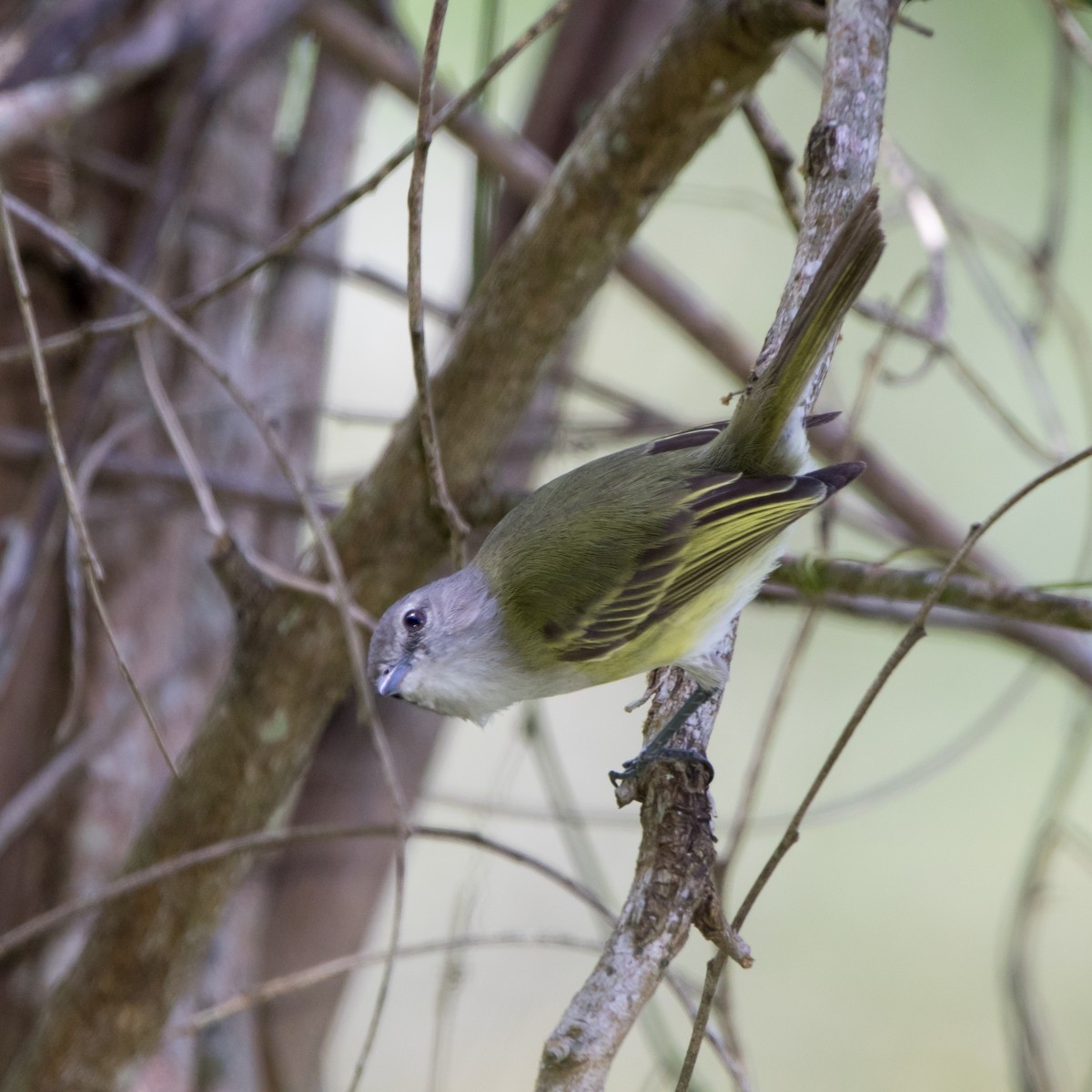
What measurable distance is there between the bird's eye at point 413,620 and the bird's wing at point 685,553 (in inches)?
10.6

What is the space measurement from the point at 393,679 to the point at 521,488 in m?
1.29

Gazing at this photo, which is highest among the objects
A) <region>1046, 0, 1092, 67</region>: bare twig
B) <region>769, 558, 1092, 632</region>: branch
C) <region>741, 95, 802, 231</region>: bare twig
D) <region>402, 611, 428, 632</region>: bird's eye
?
<region>741, 95, 802, 231</region>: bare twig

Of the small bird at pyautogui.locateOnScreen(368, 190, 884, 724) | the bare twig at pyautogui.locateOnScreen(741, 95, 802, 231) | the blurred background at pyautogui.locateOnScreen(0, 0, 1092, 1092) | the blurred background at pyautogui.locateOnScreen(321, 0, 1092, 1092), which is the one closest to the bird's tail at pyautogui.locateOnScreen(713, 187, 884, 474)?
the small bird at pyautogui.locateOnScreen(368, 190, 884, 724)

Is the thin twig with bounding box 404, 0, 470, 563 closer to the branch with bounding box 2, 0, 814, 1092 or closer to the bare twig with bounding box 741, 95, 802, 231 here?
the branch with bounding box 2, 0, 814, 1092

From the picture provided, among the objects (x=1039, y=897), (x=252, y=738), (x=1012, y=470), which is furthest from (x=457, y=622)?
(x=1012, y=470)

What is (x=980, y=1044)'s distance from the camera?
4996mm

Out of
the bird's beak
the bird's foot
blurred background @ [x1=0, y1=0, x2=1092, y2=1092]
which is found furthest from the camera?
blurred background @ [x1=0, y1=0, x2=1092, y2=1092]

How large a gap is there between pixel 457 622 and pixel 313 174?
203 cm

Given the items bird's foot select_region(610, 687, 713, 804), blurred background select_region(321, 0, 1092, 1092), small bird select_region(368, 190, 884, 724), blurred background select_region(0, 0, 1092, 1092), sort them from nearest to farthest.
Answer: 1. bird's foot select_region(610, 687, 713, 804)
2. small bird select_region(368, 190, 884, 724)
3. blurred background select_region(0, 0, 1092, 1092)
4. blurred background select_region(321, 0, 1092, 1092)

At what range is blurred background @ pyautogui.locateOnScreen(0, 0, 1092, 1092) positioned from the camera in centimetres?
299

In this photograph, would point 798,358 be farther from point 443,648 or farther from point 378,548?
point 378,548

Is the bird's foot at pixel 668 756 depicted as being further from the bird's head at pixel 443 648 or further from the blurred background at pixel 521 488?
the bird's head at pixel 443 648

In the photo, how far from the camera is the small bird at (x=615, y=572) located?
209 cm

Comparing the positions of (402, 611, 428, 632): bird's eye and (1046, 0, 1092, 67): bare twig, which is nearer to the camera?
(1046, 0, 1092, 67): bare twig
